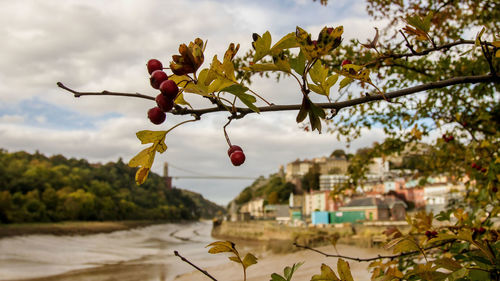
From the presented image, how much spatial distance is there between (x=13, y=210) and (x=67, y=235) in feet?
18.9

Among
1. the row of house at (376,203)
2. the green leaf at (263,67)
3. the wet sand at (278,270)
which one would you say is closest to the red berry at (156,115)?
the green leaf at (263,67)

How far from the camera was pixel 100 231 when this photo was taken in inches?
1909

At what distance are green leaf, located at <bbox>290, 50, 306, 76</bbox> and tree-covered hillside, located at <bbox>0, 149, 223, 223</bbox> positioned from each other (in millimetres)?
18914

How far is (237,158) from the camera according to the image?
0.88 meters

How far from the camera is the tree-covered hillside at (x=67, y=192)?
42.9 meters

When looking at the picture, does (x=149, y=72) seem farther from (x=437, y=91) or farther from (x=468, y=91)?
(x=468, y=91)

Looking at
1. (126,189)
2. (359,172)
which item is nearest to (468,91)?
(359,172)

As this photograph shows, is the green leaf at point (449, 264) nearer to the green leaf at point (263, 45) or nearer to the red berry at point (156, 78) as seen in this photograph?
the green leaf at point (263, 45)

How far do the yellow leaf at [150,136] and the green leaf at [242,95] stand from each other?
19 cm

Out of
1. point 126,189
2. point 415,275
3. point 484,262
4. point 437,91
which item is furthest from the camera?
point 126,189

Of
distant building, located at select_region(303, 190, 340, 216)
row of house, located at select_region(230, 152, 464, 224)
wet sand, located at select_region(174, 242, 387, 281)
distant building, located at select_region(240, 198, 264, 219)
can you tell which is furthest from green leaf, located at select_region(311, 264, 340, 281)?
distant building, located at select_region(240, 198, 264, 219)

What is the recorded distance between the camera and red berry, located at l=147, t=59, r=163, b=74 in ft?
2.80

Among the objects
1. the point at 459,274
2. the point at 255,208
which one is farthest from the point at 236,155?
the point at 255,208

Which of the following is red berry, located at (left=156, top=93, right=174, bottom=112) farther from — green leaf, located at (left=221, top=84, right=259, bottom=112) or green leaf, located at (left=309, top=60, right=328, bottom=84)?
green leaf, located at (left=309, top=60, right=328, bottom=84)
